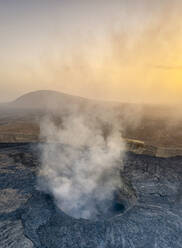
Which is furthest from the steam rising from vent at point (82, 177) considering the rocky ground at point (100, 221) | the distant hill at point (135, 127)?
the distant hill at point (135, 127)

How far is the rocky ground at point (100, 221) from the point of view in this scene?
10.6 meters

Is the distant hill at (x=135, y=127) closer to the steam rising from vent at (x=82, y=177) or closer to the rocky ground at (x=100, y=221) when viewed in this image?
the steam rising from vent at (x=82, y=177)

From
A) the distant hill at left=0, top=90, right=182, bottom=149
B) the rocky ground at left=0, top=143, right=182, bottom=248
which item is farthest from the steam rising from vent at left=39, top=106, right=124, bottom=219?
the distant hill at left=0, top=90, right=182, bottom=149

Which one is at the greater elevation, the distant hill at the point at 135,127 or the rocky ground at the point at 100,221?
the distant hill at the point at 135,127

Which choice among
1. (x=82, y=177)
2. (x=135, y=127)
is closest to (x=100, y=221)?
(x=82, y=177)

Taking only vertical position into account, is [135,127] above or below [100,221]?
above

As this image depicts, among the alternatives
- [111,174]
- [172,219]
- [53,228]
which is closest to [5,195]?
[53,228]

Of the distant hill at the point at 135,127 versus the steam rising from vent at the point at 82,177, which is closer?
the steam rising from vent at the point at 82,177

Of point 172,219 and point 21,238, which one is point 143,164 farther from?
point 21,238

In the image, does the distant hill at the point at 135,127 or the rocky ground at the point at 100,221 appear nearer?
the rocky ground at the point at 100,221

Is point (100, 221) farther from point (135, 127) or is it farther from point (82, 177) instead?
point (135, 127)

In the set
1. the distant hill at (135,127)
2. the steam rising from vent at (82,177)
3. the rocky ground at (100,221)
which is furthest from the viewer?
the distant hill at (135,127)

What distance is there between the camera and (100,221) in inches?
492

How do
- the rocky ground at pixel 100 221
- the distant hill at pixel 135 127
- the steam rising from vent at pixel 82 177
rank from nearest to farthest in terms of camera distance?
the rocky ground at pixel 100 221 → the steam rising from vent at pixel 82 177 → the distant hill at pixel 135 127
